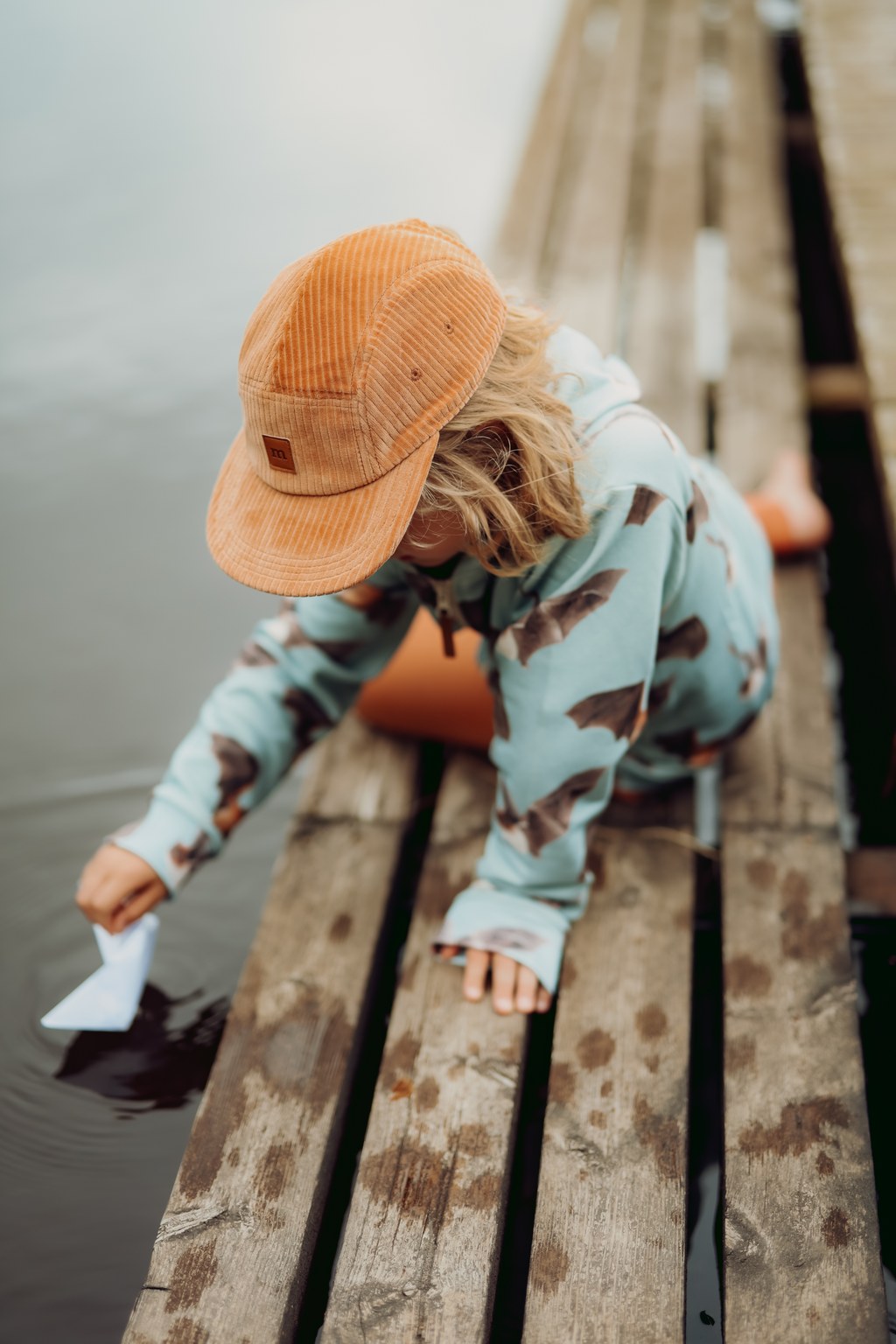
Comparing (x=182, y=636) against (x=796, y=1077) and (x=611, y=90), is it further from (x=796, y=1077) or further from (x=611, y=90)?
(x=611, y=90)

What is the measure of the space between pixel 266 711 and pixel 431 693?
256 millimetres

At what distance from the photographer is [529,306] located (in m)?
1.25

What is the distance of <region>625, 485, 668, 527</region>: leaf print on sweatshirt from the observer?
1191 millimetres

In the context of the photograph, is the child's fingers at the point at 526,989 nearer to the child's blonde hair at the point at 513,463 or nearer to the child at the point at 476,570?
the child at the point at 476,570

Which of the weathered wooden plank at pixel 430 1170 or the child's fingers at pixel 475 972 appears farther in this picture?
the child's fingers at pixel 475 972

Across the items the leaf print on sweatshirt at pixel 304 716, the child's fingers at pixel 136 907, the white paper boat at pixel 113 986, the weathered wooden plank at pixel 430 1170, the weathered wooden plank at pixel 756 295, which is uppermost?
the weathered wooden plank at pixel 756 295

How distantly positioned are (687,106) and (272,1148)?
315cm

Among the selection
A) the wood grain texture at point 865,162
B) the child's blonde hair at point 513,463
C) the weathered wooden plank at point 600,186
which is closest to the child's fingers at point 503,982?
the child's blonde hair at point 513,463

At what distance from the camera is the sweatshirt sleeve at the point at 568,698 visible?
1.21 m

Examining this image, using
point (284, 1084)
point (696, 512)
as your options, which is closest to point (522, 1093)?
point (284, 1084)

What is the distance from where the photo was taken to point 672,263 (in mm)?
2695

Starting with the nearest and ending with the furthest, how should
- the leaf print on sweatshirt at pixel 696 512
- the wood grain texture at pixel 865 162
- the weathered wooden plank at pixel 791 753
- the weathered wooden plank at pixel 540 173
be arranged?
the leaf print on sweatshirt at pixel 696 512 → the weathered wooden plank at pixel 791 753 → the wood grain texture at pixel 865 162 → the weathered wooden plank at pixel 540 173

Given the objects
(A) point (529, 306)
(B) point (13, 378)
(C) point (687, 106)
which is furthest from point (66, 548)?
(C) point (687, 106)

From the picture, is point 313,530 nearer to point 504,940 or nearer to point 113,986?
point 504,940
